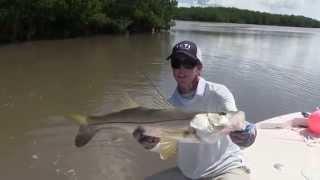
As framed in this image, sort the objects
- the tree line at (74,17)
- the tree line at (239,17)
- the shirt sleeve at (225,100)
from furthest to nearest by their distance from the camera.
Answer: the tree line at (239,17)
the tree line at (74,17)
the shirt sleeve at (225,100)

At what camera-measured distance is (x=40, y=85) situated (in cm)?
1702

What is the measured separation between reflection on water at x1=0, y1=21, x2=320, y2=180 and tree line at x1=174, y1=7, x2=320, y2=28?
104 meters

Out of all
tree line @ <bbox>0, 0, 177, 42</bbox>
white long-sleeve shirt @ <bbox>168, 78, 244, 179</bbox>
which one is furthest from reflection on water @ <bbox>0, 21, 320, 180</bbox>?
tree line @ <bbox>0, 0, 177, 42</bbox>

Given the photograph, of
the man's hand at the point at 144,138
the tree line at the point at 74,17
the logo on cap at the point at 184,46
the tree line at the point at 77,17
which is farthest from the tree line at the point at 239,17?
the man's hand at the point at 144,138

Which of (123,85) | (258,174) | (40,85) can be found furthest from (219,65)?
(258,174)

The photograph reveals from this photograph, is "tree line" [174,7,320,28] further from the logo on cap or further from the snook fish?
the snook fish

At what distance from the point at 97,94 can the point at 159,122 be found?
11.9m

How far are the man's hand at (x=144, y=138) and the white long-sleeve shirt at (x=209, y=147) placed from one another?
0.23 metres

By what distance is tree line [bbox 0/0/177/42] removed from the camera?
35938 millimetres

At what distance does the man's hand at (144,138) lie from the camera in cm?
Result: 383

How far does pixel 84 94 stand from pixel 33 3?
24.2 meters

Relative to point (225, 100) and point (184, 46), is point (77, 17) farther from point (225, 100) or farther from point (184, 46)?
point (225, 100)

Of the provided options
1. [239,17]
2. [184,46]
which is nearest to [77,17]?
[184,46]

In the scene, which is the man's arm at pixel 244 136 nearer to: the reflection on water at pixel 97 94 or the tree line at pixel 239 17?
the reflection on water at pixel 97 94
